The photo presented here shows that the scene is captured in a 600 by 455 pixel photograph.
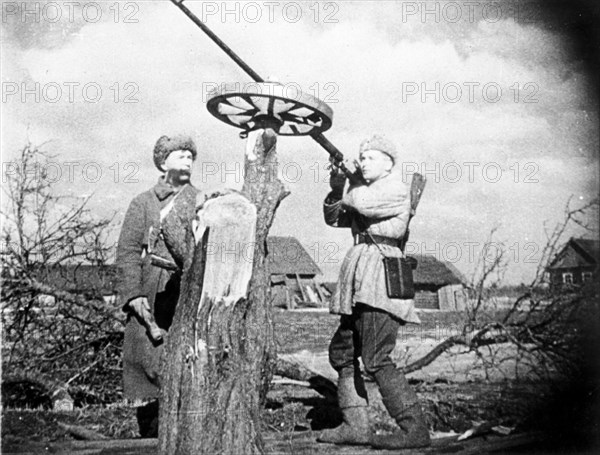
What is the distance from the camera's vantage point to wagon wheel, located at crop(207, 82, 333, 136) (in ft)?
11.3

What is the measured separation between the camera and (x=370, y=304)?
137 inches

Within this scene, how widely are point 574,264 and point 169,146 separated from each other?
3.45 metres

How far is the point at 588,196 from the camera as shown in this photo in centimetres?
468

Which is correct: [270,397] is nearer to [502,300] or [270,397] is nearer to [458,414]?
[458,414]

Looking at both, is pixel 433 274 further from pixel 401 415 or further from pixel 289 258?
pixel 401 415

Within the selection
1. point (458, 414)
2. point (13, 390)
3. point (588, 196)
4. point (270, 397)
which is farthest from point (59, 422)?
point (588, 196)

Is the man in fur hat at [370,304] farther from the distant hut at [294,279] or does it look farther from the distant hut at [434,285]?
the distant hut at [434,285]

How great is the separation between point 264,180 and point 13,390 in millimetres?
3312
